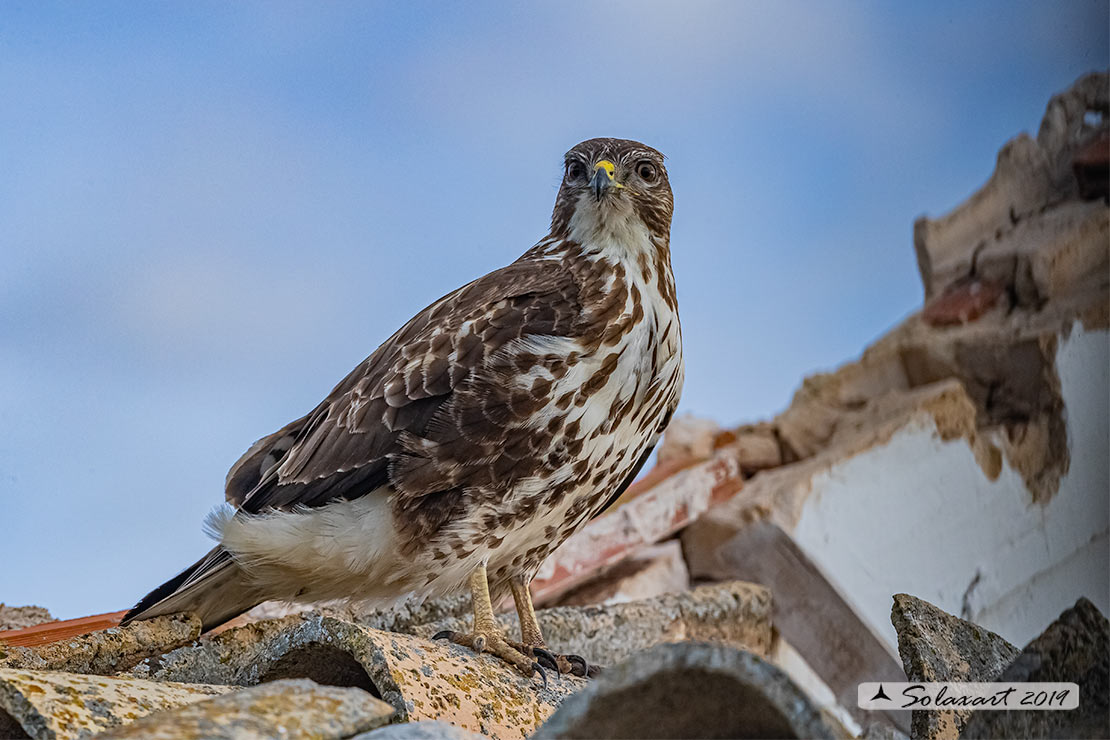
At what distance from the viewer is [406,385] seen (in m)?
3.04

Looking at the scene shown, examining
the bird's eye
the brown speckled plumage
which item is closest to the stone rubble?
the brown speckled plumage

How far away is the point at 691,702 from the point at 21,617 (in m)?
2.59

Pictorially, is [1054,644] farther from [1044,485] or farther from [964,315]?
[964,315]

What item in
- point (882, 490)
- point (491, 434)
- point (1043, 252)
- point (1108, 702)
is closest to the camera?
point (1108, 702)

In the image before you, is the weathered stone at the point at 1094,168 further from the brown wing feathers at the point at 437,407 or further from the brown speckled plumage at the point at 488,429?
the brown wing feathers at the point at 437,407

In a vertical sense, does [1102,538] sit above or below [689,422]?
below

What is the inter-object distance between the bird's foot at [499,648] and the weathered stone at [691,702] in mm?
1419

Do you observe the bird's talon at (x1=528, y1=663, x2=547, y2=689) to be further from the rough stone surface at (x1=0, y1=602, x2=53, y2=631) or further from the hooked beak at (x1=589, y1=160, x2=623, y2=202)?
the rough stone surface at (x1=0, y1=602, x2=53, y2=631)

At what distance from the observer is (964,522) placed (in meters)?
4.89

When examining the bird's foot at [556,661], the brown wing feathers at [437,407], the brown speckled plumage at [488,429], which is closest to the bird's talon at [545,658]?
the bird's foot at [556,661]

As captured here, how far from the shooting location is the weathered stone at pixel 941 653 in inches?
79.1

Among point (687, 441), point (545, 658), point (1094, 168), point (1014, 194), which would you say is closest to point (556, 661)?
point (545, 658)

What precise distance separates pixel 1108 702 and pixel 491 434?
5.26ft

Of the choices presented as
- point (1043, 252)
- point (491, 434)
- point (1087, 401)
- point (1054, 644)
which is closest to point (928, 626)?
point (1054, 644)
